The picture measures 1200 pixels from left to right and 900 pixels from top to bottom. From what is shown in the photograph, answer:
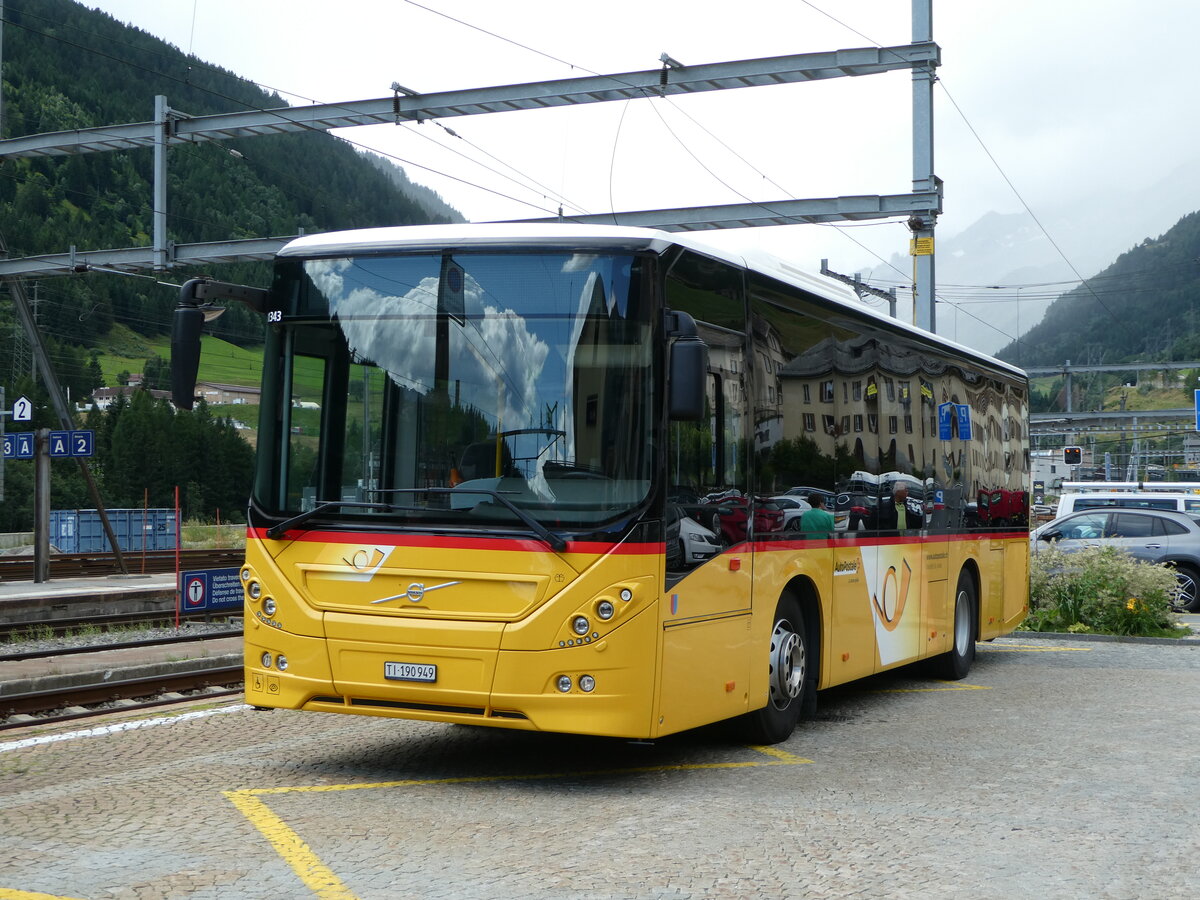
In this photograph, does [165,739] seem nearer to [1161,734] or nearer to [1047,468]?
[1161,734]

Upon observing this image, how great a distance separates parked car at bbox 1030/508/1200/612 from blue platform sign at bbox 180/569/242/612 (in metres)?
12.4

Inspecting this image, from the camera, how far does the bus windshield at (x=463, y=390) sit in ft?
24.1

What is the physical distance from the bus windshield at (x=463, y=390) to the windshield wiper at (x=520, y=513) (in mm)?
11

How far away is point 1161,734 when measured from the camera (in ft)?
32.3

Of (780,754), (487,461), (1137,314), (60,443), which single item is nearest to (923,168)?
(780,754)

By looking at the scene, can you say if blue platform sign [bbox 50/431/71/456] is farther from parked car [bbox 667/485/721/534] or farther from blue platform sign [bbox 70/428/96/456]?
parked car [bbox 667/485/721/534]

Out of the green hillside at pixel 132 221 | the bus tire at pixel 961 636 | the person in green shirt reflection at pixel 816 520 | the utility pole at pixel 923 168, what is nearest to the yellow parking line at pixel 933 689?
the bus tire at pixel 961 636

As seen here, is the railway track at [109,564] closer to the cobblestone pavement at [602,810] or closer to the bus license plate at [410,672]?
the cobblestone pavement at [602,810]

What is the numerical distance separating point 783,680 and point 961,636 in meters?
4.77

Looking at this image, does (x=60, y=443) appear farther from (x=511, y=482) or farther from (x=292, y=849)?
(x=292, y=849)

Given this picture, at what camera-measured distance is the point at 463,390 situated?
7555 millimetres

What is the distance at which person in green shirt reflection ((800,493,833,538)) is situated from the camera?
31.0ft

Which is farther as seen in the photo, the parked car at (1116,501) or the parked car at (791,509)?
the parked car at (1116,501)

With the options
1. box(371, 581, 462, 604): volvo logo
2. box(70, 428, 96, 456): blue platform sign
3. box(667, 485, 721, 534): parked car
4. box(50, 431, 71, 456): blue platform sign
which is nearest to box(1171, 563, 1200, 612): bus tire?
box(667, 485, 721, 534): parked car
